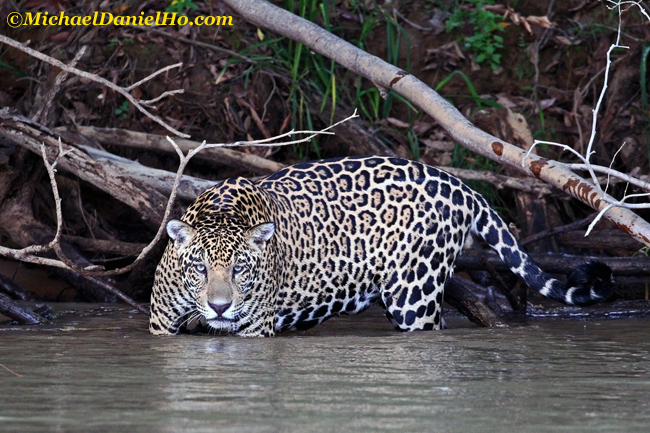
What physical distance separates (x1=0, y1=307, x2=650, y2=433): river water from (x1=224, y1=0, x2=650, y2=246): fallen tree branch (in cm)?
86

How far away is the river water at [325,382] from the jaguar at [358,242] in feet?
1.69

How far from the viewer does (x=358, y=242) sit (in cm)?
704

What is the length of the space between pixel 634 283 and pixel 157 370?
5017 millimetres

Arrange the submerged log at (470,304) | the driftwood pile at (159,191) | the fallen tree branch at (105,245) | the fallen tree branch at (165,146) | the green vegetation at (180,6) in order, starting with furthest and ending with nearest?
the green vegetation at (180,6) < the fallen tree branch at (165,146) < the fallen tree branch at (105,245) < the driftwood pile at (159,191) < the submerged log at (470,304)

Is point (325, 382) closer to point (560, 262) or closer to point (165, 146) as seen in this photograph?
point (560, 262)

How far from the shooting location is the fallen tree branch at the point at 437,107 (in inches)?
244

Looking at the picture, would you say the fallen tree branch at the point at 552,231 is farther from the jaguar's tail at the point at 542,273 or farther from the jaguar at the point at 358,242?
the jaguar at the point at 358,242

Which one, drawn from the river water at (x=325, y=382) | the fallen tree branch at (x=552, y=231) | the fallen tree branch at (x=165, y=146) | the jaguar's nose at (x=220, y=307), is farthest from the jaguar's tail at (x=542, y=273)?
the fallen tree branch at (x=165, y=146)

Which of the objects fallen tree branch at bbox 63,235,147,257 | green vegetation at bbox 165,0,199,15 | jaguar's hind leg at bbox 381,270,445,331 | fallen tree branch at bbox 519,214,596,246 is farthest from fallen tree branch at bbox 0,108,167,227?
green vegetation at bbox 165,0,199,15

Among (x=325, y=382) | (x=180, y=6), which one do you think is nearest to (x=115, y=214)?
(x=180, y=6)

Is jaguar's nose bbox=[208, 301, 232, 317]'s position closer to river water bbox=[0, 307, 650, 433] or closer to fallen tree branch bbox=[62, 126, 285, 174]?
river water bbox=[0, 307, 650, 433]

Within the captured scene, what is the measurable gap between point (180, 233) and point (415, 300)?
1729mm

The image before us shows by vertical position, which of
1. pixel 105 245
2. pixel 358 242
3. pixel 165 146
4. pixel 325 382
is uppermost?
pixel 165 146

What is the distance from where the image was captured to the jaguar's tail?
6738 mm
